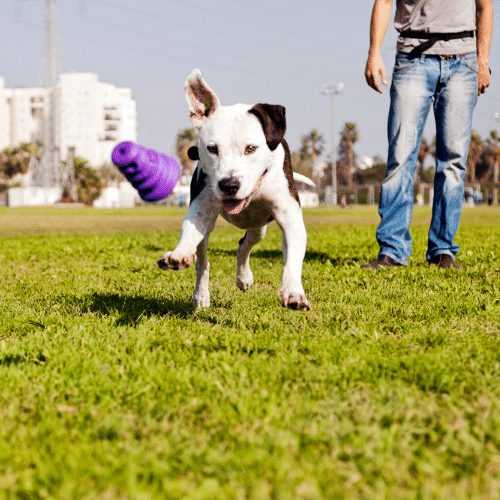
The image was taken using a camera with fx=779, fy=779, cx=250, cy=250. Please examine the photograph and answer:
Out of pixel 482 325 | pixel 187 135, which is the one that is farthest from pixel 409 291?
pixel 187 135

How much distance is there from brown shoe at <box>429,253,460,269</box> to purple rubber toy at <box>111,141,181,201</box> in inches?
358

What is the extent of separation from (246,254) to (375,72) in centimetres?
284

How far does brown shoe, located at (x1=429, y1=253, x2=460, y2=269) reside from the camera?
8050mm

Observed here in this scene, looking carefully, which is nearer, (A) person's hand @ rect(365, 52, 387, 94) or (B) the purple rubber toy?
(A) person's hand @ rect(365, 52, 387, 94)

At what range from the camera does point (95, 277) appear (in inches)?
316

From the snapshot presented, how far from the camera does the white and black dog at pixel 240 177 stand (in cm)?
453

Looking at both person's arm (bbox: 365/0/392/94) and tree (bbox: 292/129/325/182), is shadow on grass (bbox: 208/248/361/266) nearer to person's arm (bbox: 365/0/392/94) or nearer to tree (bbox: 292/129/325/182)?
person's arm (bbox: 365/0/392/94)

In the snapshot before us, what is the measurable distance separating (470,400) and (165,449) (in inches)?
51.2

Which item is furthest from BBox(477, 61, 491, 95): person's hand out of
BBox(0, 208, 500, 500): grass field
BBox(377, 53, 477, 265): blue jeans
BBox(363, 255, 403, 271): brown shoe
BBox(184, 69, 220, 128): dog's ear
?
BBox(184, 69, 220, 128): dog's ear

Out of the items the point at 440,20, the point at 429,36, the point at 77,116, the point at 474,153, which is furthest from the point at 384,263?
the point at 77,116

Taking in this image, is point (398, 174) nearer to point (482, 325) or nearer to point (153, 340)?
point (482, 325)

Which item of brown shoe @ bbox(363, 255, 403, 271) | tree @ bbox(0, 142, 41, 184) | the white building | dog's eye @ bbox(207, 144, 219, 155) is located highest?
the white building

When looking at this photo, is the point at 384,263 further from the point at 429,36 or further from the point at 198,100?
the point at 198,100

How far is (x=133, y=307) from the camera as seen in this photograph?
5.77m
